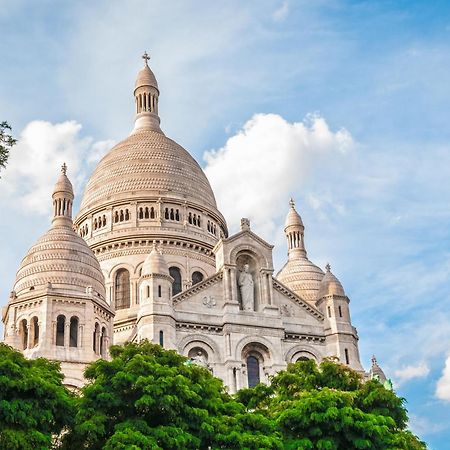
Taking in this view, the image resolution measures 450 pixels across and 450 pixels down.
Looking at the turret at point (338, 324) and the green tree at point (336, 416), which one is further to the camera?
the turret at point (338, 324)

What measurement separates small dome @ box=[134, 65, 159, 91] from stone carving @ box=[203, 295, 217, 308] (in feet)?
108

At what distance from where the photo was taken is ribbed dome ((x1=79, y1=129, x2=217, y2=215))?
6719 cm

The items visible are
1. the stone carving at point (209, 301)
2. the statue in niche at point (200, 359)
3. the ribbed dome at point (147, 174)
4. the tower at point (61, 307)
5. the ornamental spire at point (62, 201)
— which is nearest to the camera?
the statue in niche at point (200, 359)

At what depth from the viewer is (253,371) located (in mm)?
48188

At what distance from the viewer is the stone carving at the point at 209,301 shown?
4872cm

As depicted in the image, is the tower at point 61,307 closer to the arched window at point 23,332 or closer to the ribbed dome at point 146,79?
the arched window at point 23,332

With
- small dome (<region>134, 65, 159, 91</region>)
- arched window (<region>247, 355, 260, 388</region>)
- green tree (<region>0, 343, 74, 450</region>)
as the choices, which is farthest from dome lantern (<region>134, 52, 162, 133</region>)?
green tree (<region>0, 343, 74, 450</region>)

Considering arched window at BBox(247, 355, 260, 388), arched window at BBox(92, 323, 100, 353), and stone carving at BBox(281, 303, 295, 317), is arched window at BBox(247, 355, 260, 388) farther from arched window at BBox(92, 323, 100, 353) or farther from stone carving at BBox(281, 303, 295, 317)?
arched window at BBox(92, 323, 100, 353)

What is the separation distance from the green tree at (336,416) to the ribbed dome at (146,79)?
45.7 meters

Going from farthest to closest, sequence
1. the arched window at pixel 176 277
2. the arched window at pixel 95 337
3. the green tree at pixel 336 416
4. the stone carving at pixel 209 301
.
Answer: the arched window at pixel 176 277
the arched window at pixel 95 337
the stone carving at pixel 209 301
the green tree at pixel 336 416

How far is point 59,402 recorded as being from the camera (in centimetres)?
2959

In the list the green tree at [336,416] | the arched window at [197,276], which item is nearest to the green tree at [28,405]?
the green tree at [336,416]

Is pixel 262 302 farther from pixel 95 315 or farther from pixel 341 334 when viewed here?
pixel 95 315

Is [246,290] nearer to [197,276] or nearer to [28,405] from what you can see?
[197,276]
